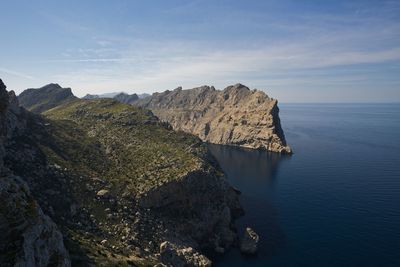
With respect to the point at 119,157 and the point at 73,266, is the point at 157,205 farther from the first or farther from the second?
the point at 73,266

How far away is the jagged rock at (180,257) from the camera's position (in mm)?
88131

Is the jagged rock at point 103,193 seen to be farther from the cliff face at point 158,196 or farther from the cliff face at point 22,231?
the cliff face at point 22,231

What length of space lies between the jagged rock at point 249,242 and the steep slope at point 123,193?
15.6ft

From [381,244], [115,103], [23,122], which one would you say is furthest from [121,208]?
[115,103]

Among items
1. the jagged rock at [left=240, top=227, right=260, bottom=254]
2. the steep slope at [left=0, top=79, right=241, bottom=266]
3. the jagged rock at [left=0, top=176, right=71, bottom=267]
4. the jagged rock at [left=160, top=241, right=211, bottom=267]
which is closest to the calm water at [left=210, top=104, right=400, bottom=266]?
the jagged rock at [left=240, top=227, right=260, bottom=254]

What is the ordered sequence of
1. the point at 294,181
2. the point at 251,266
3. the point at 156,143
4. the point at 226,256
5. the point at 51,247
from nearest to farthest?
the point at 51,247
the point at 251,266
the point at 226,256
the point at 156,143
the point at 294,181

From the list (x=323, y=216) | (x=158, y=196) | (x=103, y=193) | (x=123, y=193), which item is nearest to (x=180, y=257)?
(x=158, y=196)

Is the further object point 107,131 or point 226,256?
point 107,131

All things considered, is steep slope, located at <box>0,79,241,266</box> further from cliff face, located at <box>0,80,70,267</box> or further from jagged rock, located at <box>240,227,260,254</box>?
cliff face, located at <box>0,80,70,267</box>

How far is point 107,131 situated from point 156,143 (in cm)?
2245

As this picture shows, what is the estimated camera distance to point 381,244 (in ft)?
335

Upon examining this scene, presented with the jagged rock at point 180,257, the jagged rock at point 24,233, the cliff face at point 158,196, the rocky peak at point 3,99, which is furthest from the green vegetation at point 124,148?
the jagged rock at point 24,233

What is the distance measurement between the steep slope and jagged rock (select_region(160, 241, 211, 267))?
0.81ft

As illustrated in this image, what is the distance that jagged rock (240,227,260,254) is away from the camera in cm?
10014
